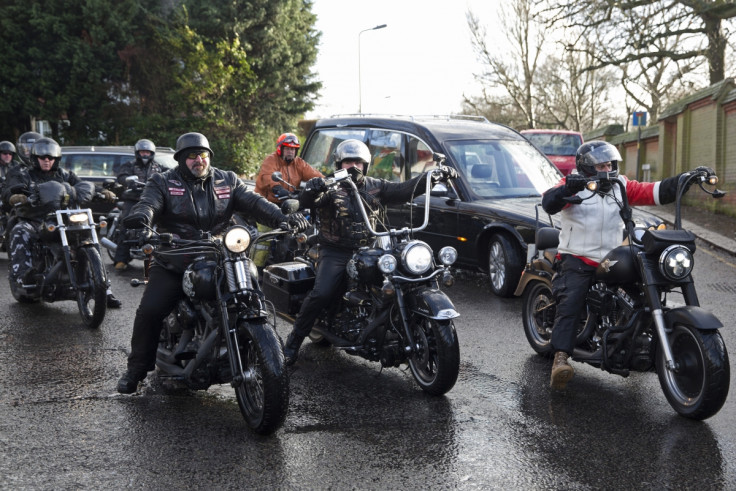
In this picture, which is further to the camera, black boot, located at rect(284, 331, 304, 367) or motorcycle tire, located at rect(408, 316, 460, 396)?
black boot, located at rect(284, 331, 304, 367)

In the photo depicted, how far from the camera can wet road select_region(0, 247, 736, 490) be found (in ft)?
13.6

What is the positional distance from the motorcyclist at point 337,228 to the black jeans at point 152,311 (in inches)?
40.9

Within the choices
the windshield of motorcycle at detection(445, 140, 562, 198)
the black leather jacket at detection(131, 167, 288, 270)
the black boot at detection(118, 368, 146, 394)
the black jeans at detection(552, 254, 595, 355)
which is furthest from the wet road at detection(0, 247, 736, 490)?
the windshield of motorcycle at detection(445, 140, 562, 198)

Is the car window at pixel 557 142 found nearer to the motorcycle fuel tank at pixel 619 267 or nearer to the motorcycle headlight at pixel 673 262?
the motorcycle fuel tank at pixel 619 267

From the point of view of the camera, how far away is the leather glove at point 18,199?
27.9ft

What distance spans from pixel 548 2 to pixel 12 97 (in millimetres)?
20486

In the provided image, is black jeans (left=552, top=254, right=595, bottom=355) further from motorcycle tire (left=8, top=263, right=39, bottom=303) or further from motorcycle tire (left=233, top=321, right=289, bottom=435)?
motorcycle tire (left=8, top=263, right=39, bottom=303)

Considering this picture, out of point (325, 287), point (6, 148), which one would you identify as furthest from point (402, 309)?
point (6, 148)

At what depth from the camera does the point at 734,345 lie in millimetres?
6883

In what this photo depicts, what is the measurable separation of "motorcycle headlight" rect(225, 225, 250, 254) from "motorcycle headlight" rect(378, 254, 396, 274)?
982mm

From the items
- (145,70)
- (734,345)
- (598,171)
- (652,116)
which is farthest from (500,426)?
(652,116)

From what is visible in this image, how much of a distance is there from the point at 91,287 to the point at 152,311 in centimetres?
299

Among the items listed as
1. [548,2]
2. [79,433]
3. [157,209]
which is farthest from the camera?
[548,2]

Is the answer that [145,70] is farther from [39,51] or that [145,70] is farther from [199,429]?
[199,429]
